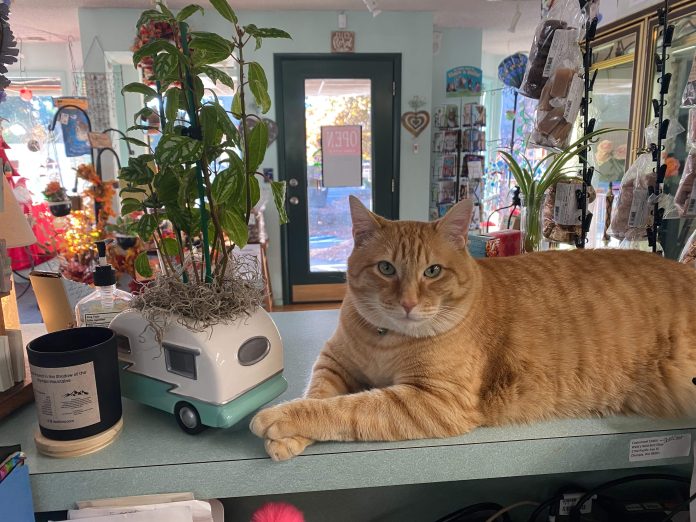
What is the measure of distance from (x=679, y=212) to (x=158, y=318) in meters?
1.39

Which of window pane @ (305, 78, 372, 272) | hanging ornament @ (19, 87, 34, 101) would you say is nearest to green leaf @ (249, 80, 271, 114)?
window pane @ (305, 78, 372, 272)

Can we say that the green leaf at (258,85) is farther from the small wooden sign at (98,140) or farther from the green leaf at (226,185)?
the small wooden sign at (98,140)

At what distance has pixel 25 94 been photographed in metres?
5.13

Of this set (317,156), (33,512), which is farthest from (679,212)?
(317,156)

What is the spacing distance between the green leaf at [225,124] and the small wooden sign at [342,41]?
3.59 meters

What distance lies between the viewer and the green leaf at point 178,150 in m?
0.68

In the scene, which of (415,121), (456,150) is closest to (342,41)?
(415,121)

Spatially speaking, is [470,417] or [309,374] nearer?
[470,417]

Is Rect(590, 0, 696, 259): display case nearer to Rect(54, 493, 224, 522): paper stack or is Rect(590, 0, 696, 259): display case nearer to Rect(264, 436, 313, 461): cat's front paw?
Rect(264, 436, 313, 461): cat's front paw

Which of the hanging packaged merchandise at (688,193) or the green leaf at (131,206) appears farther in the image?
the hanging packaged merchandise at (688,193)

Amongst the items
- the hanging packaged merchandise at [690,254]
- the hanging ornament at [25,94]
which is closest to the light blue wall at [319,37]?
the hanging ornament at [25,94]

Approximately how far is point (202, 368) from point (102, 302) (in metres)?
0.34

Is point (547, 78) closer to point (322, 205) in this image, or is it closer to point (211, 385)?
point (211, 385)

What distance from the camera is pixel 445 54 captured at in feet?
14.9
